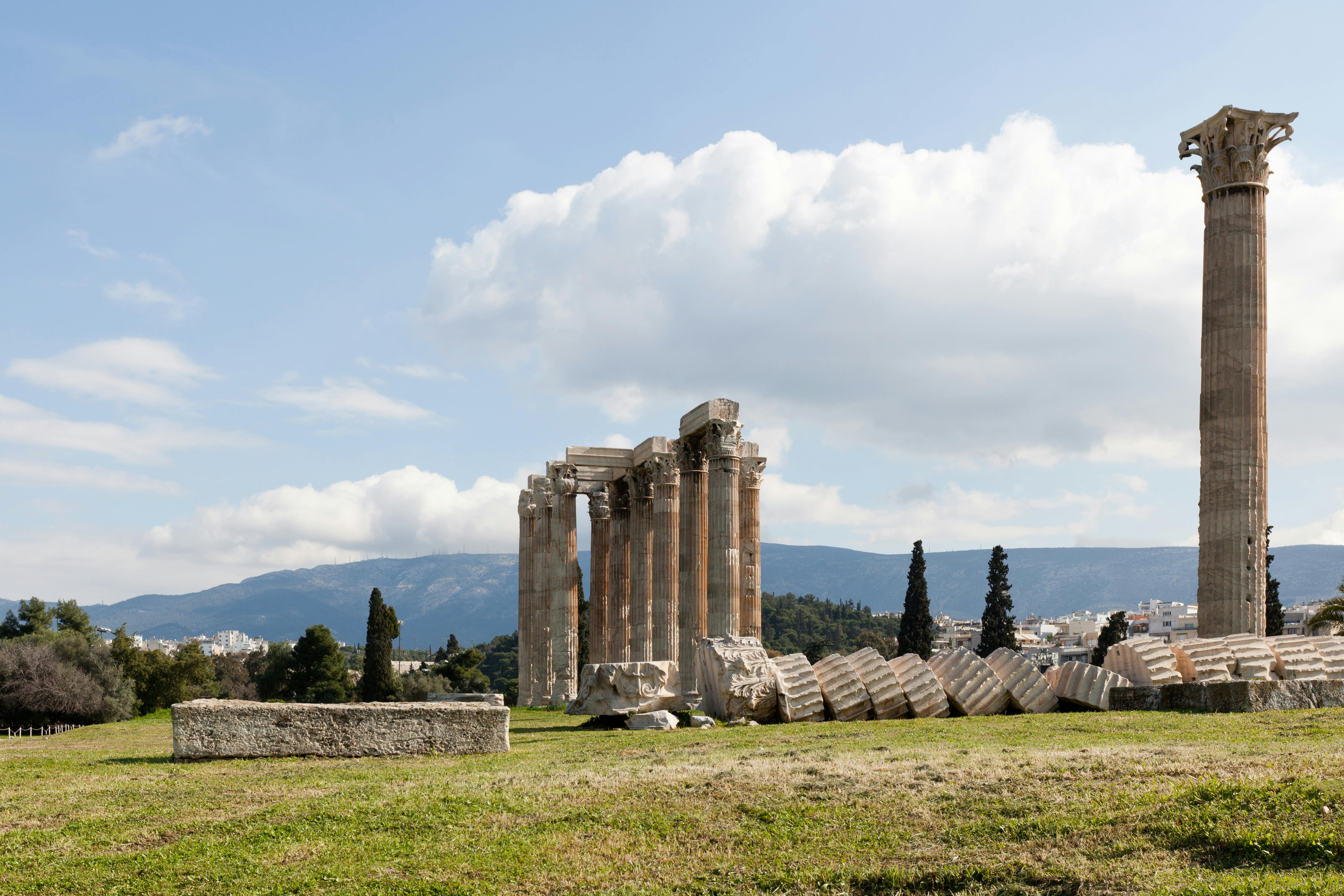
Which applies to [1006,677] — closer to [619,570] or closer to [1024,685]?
[1024,685]

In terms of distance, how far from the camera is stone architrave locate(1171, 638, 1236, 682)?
73.6ft

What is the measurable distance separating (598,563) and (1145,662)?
96.5 ft

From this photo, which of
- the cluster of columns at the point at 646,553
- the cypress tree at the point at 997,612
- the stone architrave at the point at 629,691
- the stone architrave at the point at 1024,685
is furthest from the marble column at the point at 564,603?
the cypress tree at the point at 997,612

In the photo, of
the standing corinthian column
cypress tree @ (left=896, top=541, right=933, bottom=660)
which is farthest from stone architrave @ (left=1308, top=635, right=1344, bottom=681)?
cypress tree @ (left=896, top=541, right=933, bottom=660)

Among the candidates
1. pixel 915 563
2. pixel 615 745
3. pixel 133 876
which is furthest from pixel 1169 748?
pixel 915 563

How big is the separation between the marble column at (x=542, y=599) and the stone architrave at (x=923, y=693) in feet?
85.7

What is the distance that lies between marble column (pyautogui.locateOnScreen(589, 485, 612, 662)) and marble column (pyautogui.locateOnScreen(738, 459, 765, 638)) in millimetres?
8177

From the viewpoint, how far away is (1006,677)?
22.9 m

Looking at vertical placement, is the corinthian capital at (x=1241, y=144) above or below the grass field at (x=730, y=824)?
above

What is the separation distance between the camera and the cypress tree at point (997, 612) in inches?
2896

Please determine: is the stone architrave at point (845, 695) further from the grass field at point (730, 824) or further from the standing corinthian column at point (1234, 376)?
the standing corinthian column at point (1234, 376)

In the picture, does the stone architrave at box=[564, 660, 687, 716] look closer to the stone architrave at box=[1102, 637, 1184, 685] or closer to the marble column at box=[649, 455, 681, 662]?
the stone architrave at box=[1102, 637, 1184, 685]

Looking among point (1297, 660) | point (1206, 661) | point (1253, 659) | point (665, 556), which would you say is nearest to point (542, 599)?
point (665, 556)

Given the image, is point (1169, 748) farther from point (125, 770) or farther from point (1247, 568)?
point (1247, 568)
